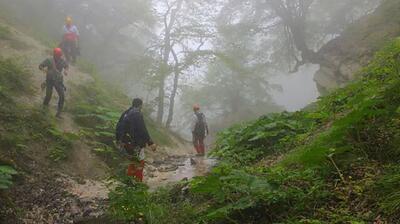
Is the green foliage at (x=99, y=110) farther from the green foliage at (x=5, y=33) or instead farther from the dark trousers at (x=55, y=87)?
the green foliage at (x=5, y=33)

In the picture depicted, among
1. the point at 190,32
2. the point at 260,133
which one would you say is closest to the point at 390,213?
the point at 260,133

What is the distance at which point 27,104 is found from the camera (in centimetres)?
1160

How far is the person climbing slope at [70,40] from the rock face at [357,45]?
37.5 ft

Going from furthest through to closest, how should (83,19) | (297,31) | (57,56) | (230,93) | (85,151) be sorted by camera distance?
(230,93) < (83,19) < (297,31) < (57,56) < (85,151)

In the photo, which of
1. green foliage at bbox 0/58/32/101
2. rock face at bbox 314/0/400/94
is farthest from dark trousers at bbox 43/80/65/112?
rock face at bbox 314/0/400/94

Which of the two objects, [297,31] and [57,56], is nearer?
[57,56]

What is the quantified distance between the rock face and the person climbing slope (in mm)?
11422

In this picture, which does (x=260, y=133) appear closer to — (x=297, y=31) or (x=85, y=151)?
(x=85, y=151)

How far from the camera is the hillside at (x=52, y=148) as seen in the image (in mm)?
6750

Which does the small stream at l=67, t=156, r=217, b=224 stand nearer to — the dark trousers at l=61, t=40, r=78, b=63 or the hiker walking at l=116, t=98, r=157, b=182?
the hiker walking at l=116, t=98, r=157, b=182

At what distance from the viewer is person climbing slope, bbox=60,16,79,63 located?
17.8 metres

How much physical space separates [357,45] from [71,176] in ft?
43.3

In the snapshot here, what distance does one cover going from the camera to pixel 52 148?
9.94 meters

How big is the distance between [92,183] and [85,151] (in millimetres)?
1759
